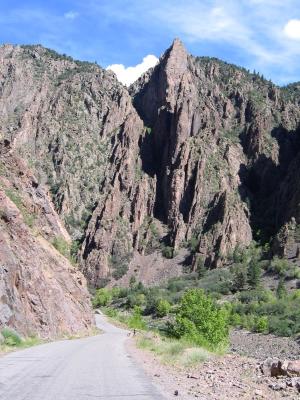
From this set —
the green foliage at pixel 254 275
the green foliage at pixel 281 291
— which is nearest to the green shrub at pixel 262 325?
the green foliage at pixel 281 291

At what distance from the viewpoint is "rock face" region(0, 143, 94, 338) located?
91.1 ft

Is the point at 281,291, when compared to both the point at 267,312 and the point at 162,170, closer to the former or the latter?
the point at 267,312

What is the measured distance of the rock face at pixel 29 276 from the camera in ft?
91.1

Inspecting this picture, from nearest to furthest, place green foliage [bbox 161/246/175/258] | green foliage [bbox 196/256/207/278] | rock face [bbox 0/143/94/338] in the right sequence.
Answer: rock face [bbox 0/143/94/338]
green foliage [bbox 196/256/207/278]
green foliage [bbox 161/246/175/258]

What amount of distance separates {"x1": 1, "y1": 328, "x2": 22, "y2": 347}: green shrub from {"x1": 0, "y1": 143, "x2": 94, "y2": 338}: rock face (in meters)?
0.63

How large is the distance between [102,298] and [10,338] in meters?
115

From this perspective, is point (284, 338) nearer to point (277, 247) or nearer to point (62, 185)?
point (277, 247)

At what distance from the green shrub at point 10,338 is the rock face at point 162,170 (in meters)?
122

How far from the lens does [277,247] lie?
130125mm

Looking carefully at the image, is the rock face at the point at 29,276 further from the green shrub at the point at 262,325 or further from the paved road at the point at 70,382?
the green shrub at the point at 262,325

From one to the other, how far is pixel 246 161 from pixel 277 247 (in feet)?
192

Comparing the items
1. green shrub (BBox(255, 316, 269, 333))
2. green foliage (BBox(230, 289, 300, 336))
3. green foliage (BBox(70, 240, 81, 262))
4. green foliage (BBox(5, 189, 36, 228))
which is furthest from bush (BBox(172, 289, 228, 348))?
green foliage (BBox(70, 240, 81, 262))

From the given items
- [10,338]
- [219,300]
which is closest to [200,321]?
[10,338]

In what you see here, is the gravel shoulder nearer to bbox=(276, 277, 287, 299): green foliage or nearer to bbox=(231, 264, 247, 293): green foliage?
bbox=(276, 277, 287, 299): green foliage
